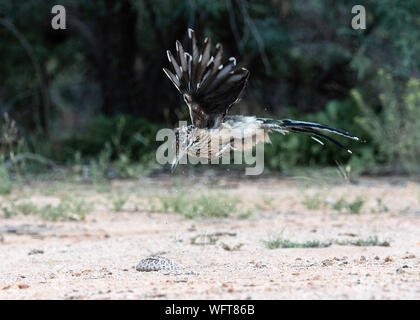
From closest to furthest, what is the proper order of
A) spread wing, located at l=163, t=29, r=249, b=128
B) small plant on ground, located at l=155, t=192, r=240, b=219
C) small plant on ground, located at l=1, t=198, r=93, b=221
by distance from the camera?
spread wing, located at l=163, t=29, r=249, b=128
small plant on ground, located at l=155, t=192, r=240, b=219
small plant on ground, located at l=1, t=198, r=93, b=221

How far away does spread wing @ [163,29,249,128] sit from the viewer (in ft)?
15.0

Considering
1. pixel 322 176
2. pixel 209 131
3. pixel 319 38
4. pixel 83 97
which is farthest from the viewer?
pixel 83 97

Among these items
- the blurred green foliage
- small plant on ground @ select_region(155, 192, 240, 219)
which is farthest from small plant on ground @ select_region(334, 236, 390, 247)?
the blurred green foliage

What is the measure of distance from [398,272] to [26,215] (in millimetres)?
4545

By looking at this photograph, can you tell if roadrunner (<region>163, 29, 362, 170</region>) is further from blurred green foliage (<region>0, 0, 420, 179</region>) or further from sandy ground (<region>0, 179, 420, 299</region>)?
blurred green foliage (<region>0, 0, 420, 179</region>)

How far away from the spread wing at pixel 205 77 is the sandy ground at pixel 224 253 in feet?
3.78

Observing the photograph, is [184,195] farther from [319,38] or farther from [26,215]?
[319,38]

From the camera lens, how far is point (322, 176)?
9.87m

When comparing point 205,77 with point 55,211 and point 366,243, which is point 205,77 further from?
point 55,211

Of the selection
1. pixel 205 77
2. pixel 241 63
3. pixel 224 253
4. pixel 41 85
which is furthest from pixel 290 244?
pixel 41 85

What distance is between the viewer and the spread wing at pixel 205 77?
4.58 metres

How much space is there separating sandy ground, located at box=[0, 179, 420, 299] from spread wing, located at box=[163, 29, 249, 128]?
1.15 meters

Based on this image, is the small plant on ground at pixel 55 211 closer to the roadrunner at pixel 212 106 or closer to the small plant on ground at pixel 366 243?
the roadrunner at pixel 212 106
